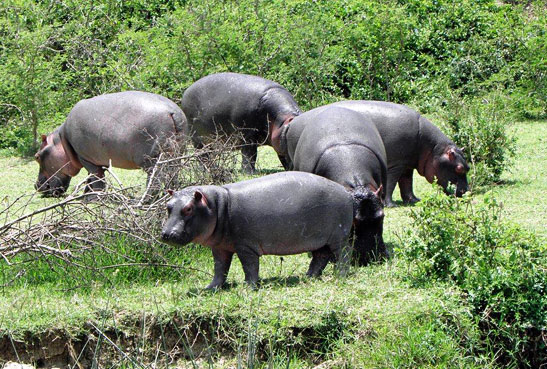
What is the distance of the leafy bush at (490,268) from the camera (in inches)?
245

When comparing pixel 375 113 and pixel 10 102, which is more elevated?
pixel 375 113

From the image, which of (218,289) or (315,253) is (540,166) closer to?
(315,253)

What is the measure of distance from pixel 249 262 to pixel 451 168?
3931 millimetres

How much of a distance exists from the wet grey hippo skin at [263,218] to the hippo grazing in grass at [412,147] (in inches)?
118

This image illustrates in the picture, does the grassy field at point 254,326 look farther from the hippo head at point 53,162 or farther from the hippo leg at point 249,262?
the hippo head at point 53,162

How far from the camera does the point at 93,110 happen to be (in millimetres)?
→ 10008

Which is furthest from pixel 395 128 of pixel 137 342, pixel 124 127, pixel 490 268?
pixel 137 342

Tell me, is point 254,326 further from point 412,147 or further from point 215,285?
point 412,147

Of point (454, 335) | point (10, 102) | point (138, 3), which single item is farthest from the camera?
point (138, 3)

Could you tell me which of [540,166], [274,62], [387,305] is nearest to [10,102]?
[274,62]

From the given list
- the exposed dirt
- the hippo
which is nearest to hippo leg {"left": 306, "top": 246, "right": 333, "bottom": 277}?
the hippo

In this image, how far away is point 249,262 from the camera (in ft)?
22.0

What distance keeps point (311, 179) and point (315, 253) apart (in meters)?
0.63

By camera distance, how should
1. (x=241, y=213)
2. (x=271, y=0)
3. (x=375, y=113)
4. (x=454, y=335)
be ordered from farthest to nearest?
1. (x=271, y=0)
2. (x=375, y=113)
3. (x=241, y=213)
4. (x=454, y=335)
